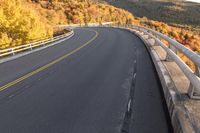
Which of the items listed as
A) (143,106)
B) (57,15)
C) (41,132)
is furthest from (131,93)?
(57,15)

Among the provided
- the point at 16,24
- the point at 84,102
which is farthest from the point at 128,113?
the point at 16,24

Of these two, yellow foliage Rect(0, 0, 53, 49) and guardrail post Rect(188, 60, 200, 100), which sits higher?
guardrail post Rect(188, 60, 200, 100)

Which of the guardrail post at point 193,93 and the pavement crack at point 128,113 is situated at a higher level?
the guardrail post at point 193,93

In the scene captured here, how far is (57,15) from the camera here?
115 meters

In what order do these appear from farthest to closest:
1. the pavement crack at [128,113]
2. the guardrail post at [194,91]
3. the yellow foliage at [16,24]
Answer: the yellow foliage at [16,24]
the guardrail post at [194,91]
the pavement crack at [128,113]

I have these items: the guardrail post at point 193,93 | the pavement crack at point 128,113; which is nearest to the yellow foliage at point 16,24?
the pavement crack at point 128,113

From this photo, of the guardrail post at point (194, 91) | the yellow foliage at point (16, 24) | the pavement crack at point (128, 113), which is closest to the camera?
the pavement crack at point (128, 113)

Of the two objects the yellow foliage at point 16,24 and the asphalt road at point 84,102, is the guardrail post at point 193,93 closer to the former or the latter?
the asphalt road at point 84,102

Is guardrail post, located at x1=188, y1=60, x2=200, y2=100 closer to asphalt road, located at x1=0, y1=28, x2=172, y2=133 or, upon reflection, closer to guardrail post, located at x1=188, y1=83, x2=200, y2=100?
guardrail post, located at x1=188, y1=83, x2=200, y2=100

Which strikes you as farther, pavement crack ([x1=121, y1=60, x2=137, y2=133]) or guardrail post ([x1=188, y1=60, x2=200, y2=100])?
guardrail post ([x1=188, y1=60, x2=200, y2=100])

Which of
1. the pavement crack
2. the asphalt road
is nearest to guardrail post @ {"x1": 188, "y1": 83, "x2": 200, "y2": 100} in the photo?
the asphalt road

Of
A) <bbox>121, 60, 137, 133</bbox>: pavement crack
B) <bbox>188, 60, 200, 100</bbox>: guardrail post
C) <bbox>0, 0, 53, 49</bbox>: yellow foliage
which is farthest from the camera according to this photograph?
<bbox>0, 0, 53, 49</bbox>: yellow foliage

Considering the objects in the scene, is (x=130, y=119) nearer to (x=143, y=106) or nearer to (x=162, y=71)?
(x=143, y=106)

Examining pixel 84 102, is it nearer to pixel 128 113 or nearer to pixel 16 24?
pixel 128 113
